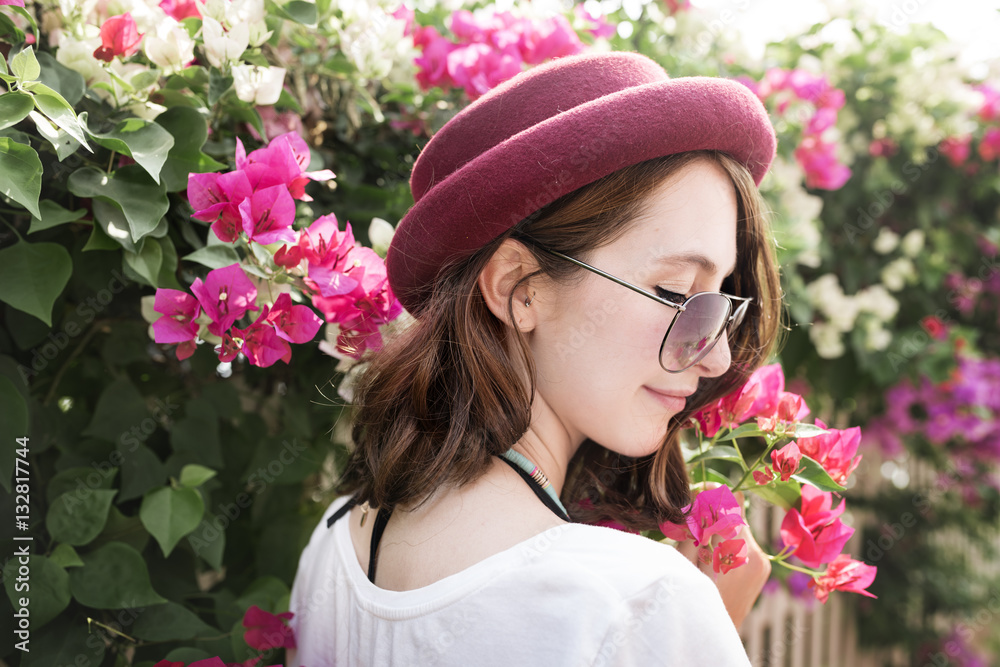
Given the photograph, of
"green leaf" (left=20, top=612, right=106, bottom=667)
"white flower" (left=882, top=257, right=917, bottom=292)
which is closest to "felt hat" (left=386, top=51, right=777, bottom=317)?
"green leaf" (left=20, top=612, right=106, bottom=667)

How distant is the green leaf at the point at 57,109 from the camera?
825mm

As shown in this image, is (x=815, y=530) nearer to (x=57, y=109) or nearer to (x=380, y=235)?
(x=380, y=235)

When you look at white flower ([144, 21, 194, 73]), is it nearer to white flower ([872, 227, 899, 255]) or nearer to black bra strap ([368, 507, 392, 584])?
black bra strap ([368, 507, 392, 584])

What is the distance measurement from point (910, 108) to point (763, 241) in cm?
198

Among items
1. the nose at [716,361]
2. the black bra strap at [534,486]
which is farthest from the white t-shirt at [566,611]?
the nose at [716,361]

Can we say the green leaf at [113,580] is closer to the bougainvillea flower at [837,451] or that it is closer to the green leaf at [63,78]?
the green leaf at [63,78]

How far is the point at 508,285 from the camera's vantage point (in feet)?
3.26

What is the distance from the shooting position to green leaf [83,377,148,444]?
3.84 feet

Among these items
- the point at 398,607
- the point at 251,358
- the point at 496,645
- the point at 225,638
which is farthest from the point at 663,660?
the point at 225,638

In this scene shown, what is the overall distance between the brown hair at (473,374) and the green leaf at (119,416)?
430mm

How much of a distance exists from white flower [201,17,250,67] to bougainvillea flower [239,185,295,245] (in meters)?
0.27

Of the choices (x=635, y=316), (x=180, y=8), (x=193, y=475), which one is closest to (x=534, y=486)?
(x=635, y=316)

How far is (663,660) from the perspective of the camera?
71 cm

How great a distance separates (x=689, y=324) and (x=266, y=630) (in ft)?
2.84
